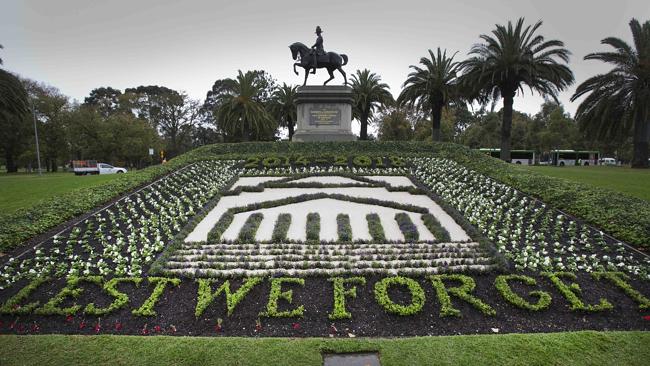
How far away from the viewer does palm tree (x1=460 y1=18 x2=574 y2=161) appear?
27281 millimetres

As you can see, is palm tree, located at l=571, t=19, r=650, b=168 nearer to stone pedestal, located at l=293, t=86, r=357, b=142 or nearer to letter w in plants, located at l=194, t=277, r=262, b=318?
stone pedestal, located at l=293, t=86, r=357, b=142

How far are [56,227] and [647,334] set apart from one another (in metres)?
13.6

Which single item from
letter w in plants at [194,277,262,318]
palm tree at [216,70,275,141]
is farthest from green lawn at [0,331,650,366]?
palm tree at [216,70,275,141]

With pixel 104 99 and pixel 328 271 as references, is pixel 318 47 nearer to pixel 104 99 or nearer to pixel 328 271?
pixel 328 271

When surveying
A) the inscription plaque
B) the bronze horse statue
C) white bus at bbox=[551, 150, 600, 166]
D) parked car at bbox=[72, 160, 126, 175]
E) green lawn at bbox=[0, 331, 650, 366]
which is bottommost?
green lawn at bbox=[0, 331, 650, 366]

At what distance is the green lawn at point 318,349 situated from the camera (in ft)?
17.5

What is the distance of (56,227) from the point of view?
10930mm

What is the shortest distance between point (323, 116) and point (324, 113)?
208 mm

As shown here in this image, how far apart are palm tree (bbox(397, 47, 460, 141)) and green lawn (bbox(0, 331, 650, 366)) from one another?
28715 millimetres

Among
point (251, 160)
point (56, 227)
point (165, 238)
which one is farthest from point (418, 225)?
point (251, 160)

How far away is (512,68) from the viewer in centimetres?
2786

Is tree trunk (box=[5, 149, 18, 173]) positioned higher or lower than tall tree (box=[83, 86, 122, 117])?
lower

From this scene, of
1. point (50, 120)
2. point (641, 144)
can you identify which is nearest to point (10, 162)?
point (50, 120)

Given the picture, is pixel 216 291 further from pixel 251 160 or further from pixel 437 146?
pixel 437 146
